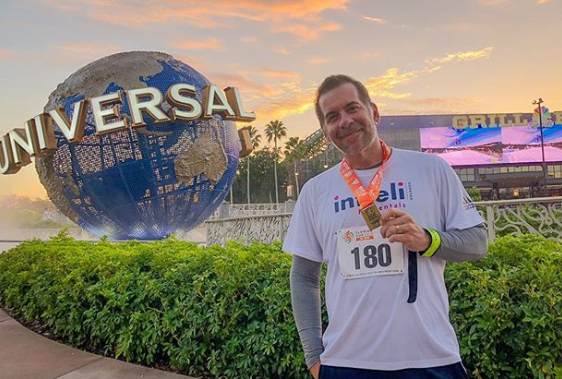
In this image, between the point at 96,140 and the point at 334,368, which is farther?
the point at 96,140

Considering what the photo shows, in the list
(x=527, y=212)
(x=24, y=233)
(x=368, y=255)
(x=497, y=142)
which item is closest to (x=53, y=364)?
(x=368, y=255)

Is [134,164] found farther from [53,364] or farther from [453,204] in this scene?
[453,204]

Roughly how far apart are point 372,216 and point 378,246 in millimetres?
113

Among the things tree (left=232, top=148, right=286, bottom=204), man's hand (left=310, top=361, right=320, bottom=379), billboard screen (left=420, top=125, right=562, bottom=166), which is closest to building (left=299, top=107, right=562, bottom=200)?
billboard screen (left=420, top=125, right=562, bottom=166)

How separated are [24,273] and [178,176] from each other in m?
5.23

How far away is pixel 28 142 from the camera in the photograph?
10.8 metres

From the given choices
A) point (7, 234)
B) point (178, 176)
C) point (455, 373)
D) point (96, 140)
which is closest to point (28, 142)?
point (96, 140)

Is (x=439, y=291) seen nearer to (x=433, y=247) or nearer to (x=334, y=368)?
(x=433, y=247)

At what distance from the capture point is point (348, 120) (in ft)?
5.45

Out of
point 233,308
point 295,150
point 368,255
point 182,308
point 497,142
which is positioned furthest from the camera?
point 295,150

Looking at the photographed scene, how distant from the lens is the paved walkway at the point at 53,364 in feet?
12.3

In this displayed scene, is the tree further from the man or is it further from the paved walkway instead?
the man

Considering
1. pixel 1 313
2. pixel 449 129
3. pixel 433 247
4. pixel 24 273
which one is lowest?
pixel 1 313

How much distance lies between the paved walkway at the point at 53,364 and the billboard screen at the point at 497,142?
4345 centimetres
